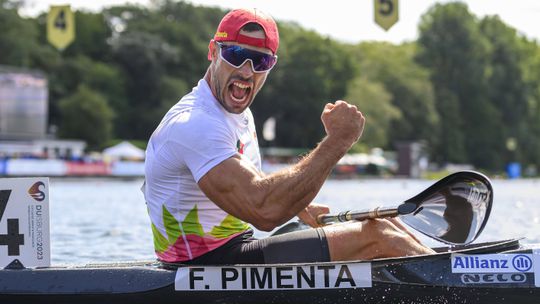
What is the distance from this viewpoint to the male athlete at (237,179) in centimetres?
461

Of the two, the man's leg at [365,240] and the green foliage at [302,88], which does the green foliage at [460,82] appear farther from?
the man's leg at [365,240]

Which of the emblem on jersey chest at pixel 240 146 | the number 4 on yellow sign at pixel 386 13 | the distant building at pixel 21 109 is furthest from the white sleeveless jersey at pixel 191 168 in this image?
the distant building at pixel 21 109

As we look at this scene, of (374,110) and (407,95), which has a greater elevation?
(407,95)

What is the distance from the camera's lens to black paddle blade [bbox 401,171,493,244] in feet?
17.4

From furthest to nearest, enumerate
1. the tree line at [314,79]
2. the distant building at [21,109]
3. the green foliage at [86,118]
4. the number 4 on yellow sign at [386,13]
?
the tree line at [314,79] < the green foliage at [86,118] < the distant building at [21,109] < the number 4 on yellow sign at [386,13]

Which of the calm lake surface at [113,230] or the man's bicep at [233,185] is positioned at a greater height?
the man's bicep at [233,185]

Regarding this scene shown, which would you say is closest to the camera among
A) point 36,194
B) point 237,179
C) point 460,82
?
point 237,179

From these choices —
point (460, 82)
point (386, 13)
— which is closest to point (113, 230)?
point (386, 13)

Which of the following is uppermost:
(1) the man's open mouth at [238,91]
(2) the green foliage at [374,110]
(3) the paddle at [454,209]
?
(1) the man's open mouth at [238,91]

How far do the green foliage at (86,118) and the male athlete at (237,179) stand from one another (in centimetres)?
6724

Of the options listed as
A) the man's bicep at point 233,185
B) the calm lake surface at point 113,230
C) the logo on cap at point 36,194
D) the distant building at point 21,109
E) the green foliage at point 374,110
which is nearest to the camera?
the man's bicep at point 233,185

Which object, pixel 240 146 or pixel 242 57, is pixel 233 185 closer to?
pixel 240 146

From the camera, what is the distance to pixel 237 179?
181 inches

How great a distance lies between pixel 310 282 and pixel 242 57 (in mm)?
1233
